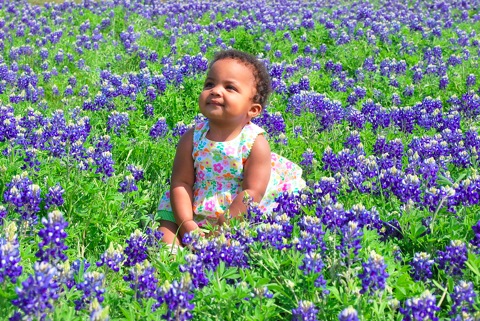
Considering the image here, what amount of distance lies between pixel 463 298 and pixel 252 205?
4.49 ft

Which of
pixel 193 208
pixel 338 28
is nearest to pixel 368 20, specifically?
pixel 338 28

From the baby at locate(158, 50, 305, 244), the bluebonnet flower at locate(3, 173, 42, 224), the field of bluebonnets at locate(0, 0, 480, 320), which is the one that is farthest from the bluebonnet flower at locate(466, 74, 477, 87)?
the bluebonnet flower at locate(3, 173, 42, 224)

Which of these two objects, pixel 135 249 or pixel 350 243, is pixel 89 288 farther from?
pixel 350 243

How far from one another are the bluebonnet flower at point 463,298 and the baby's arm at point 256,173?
1699 mm

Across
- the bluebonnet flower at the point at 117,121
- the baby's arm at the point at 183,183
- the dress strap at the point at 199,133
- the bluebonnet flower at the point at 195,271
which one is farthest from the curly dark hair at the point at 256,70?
the bluebonnet flower at the point at 195,271

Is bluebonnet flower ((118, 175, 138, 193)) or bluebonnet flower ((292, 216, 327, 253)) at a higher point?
bluebonnet flower ((292, 216, 327, 253))

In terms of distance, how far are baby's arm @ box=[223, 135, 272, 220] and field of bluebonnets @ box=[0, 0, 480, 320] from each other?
0.35 metres

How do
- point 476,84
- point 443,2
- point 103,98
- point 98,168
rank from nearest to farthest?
point 98,168, point 103,98, point 476,84, point 443,2

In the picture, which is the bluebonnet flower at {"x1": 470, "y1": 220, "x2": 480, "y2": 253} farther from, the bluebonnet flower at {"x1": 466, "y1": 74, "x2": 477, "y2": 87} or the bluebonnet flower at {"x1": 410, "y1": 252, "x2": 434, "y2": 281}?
the bluebonnet flower at {"x1": 466, "y1": 74, "x2": 477, "y2": 87}

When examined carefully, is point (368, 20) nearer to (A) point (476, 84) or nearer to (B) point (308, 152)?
(A) point (476, 84)

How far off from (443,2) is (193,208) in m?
12.1

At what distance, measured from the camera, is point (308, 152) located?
4922 mm

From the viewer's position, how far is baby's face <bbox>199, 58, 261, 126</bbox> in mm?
4297

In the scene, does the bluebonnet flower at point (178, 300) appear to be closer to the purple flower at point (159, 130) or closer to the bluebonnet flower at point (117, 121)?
the purple flower at point (159, 130)
